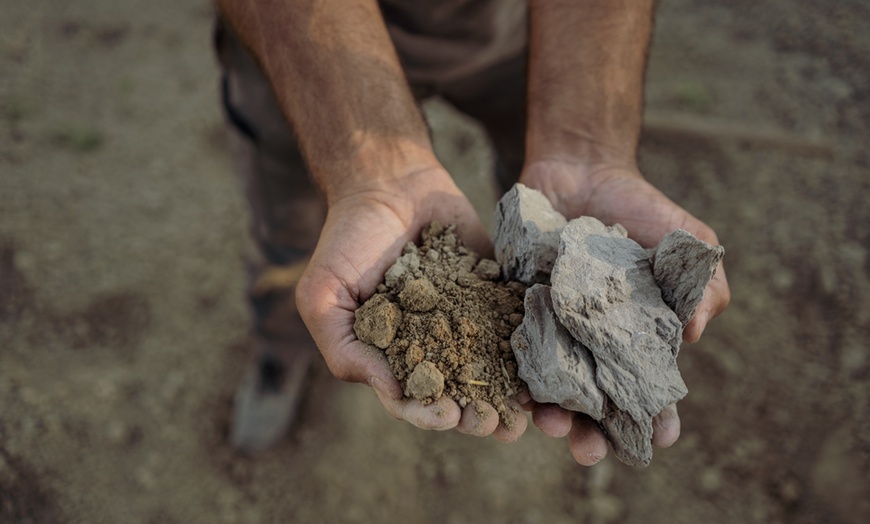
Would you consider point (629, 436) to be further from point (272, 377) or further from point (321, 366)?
point (321, 366)

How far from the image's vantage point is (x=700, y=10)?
4852 mm

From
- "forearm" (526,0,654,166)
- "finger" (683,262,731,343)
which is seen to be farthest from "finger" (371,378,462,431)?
"forearm" (526,0,654,166)

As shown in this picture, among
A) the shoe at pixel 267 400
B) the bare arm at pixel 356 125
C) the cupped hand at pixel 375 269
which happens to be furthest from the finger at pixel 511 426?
the shoe at pixel 267 400

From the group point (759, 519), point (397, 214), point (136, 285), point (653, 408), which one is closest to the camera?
point (653, 408)

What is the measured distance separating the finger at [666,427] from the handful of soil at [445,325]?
396 millimetres

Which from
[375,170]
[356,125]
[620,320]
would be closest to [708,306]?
[620,320]

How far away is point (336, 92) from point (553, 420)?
1183 millimetres

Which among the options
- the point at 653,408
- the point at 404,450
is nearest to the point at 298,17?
the point at 653,408

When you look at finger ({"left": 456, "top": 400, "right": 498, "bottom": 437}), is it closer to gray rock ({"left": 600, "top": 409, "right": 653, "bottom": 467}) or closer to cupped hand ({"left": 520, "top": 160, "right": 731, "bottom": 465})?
cupped hand ({"left": 520, "top": 160, "right": 731, "bottom": 465})

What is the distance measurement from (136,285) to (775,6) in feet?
16.8

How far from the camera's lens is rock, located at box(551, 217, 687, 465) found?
1.54m

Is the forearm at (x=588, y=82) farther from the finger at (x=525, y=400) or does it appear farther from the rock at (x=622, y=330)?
the finger at (x=525, y=400)

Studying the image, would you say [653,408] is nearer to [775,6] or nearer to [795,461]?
[795,461]

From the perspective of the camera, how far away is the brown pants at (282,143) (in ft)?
7.92
